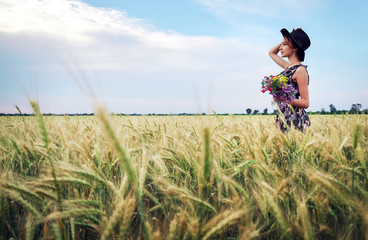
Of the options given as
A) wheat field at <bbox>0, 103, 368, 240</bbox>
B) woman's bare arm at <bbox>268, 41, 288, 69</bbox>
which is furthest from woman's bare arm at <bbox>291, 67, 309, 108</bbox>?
wheat field at <bbox>0, 103, 368, 240</bbox>

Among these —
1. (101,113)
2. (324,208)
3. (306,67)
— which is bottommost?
(324,208)

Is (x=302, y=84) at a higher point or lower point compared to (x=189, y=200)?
higher

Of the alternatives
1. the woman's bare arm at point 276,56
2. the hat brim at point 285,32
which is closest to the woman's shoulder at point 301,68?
the hat brim at point 285,32

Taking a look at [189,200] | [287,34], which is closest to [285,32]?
[287,34]

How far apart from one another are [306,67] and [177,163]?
2.57m

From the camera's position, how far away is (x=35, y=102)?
101 centimetres

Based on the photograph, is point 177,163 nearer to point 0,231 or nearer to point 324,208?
point 324,208

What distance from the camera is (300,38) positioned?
3066 mm

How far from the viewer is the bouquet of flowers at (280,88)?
8.91 ft

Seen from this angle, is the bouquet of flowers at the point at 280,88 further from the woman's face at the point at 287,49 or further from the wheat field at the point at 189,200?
the wheat field at the point at 189,200

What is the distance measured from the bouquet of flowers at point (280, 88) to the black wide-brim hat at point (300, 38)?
0.69 meters

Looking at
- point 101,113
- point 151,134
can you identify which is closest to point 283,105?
point 151,134

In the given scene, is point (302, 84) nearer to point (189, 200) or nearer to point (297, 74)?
point (297, 74)

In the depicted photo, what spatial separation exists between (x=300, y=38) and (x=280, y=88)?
0.91 meters
